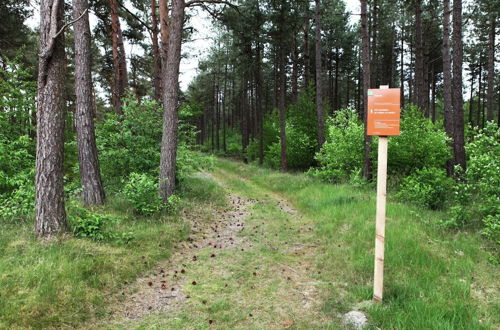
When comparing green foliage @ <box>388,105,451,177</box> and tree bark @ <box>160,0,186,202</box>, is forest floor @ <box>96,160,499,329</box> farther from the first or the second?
green foliage @ <box>388,105,451,177</box>

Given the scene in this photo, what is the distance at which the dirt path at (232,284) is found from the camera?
4.00m

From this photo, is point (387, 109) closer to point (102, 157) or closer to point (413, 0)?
point (102, 157)

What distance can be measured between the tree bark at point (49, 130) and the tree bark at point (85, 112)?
2.08 m

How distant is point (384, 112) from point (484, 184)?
3.29m

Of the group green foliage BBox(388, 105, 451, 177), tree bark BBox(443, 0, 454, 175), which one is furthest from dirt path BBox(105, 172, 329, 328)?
tree bark BBox(443, 0, 454, 175)

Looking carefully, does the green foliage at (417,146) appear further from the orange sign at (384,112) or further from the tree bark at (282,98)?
the tree bark at (282,98)

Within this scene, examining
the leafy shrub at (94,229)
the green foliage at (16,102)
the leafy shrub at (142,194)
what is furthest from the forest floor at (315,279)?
the green foliage at (16,102)

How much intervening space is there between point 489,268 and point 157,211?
6.86 m

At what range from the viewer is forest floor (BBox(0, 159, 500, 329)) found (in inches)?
150

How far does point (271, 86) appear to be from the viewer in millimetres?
36875

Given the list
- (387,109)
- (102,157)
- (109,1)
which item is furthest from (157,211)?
(109,1)

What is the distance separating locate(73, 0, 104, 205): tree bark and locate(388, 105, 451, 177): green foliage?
951cm

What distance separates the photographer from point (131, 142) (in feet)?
33.5

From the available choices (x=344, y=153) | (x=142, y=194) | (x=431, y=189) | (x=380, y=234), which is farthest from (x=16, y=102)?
(x=431, y=189)
